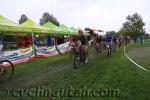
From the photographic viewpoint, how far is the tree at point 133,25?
14850 cm

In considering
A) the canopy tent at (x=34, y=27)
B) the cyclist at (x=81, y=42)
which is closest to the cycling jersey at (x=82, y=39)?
the cyclist at (x=81, y=42)

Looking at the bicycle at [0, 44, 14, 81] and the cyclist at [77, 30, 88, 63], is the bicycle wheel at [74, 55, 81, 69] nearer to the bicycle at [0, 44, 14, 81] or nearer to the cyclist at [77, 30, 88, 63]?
the cyclist at [77, 30, 88, 63]

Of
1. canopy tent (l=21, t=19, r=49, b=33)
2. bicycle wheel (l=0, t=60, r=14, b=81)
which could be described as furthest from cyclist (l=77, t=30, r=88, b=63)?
canopy tent (l=21, t=19, r=49, b=33)

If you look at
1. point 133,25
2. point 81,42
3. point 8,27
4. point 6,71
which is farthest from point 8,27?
point 133,25

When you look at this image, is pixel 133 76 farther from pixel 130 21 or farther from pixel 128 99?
pixel 130 21

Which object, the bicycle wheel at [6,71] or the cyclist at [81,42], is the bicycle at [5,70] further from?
the cyclist at [81,42]

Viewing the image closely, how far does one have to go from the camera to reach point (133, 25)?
15025 centimetres

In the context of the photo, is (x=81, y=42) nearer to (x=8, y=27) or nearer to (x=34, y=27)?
(x=8, y=27)

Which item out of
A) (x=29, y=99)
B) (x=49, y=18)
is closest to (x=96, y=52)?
(x=29, y=99)

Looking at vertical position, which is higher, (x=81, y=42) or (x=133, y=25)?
(x=133, y=25)

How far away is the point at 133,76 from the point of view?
11.4 m

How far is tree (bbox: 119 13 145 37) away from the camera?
487 feet

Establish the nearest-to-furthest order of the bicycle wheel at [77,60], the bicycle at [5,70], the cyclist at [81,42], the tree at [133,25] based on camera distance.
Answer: the bicycle at [5,70], the bicycle wheel at [77,60], the cyclist at [81,42], the tree at [133,25]

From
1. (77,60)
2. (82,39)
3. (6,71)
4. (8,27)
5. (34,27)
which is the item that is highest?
(34,27)
